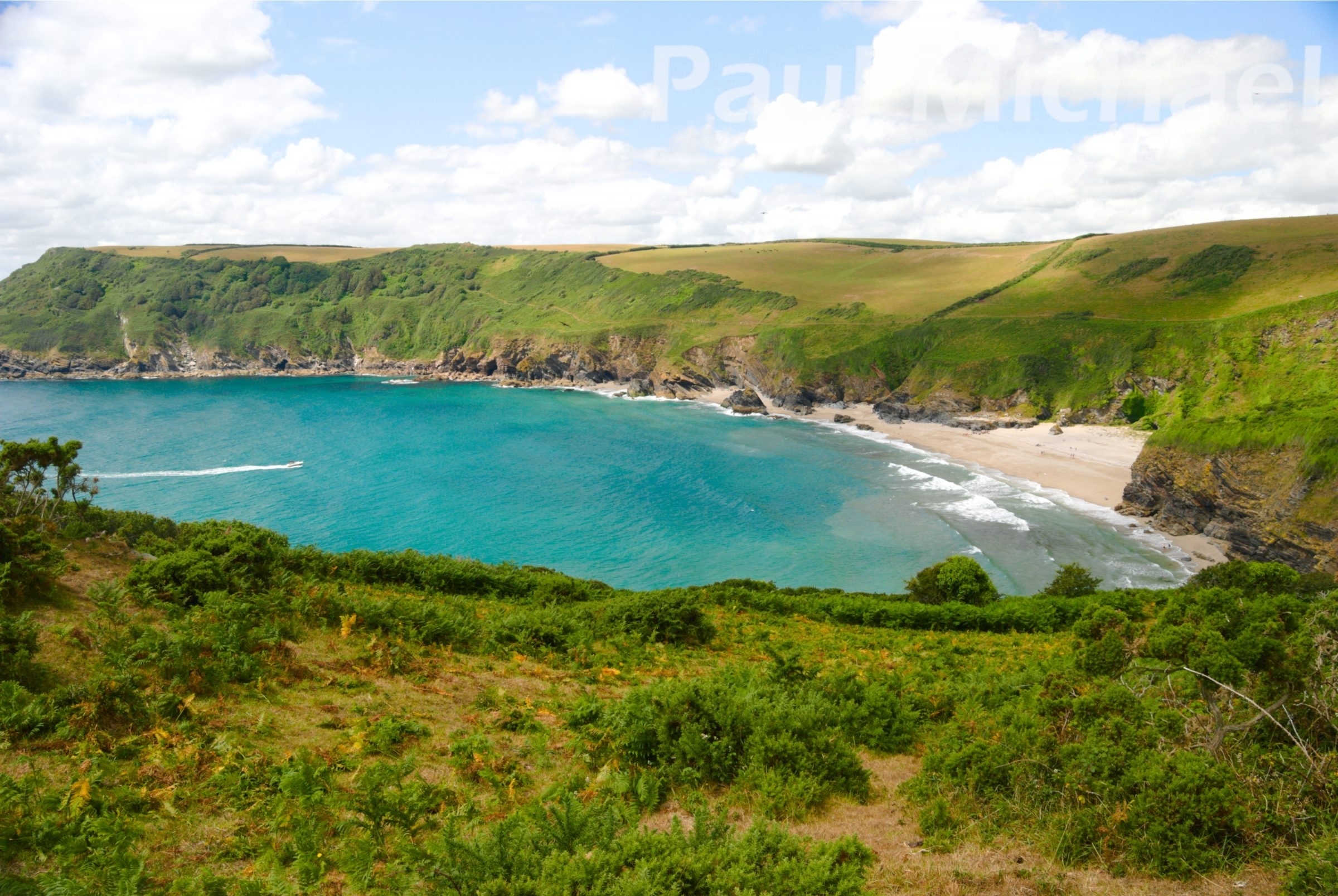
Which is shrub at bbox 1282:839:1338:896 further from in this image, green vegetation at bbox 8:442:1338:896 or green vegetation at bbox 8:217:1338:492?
green vegetation at bbox 8:217:1338:492

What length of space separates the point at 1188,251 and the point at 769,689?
135 metres

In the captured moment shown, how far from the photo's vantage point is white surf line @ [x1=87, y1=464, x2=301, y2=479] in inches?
2758

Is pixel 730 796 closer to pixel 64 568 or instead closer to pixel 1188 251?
pixel 64 568

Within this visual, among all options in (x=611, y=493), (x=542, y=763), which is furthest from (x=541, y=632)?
(x=611, y=493)

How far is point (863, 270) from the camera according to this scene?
163 metres

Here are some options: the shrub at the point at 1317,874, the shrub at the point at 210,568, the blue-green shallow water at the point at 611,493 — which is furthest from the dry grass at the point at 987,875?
the blue-green shallow water at the point at 611,493

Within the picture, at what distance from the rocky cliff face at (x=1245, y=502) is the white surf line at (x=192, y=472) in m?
82.4

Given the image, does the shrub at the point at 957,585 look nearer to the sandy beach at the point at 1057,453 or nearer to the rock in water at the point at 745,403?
the sandy beach at the point at 1057,453

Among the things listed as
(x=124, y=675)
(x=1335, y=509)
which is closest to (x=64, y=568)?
(x=124, y=675)

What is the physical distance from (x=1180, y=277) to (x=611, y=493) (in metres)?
98.1

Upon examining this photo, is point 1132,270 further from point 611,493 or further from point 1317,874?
point 1317,874

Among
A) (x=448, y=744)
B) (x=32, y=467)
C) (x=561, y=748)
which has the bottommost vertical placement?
(x=561, y=748)

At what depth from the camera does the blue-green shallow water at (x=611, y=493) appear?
49.9m

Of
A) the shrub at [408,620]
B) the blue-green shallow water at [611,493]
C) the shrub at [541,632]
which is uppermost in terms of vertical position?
the shrub at [408,620]
